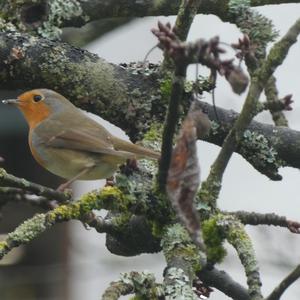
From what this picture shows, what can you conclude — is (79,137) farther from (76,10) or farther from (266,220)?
(266,220)

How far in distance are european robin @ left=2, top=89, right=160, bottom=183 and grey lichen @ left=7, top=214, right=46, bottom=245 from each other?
0.69 metres

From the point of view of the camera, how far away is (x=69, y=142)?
13.0 ft

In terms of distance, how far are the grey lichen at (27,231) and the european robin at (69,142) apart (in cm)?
69

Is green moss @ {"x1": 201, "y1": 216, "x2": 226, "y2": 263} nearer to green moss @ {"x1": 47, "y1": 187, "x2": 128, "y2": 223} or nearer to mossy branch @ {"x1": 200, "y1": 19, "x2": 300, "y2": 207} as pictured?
mossy branch @ {"x1": 200, "y1": 19, "x2": 300, "y2": 207}

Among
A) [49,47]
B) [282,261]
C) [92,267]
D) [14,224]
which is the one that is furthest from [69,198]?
[92,267]

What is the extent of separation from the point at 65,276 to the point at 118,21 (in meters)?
1.44

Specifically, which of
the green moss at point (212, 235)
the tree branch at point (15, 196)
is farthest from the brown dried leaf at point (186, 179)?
the green moss at point (212, 235)

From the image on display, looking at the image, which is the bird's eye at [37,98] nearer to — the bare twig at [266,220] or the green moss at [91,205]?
the green moss at [91,205]

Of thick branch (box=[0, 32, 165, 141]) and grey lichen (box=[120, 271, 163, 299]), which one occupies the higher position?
thick branch (box=[0, 32, 165, 141])

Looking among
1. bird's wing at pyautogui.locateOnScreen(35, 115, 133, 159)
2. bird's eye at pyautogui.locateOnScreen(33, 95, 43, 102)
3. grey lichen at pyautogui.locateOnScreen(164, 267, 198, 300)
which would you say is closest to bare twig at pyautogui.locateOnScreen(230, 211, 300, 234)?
grey lichen at pyautogui.locateOnScreen(164, 267, 198, 300)

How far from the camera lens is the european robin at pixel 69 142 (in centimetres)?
371

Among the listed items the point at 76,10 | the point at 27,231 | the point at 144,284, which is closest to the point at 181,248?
the point at 144,284

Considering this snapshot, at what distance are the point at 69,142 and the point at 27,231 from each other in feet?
4.25

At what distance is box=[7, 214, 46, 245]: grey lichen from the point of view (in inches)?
104
